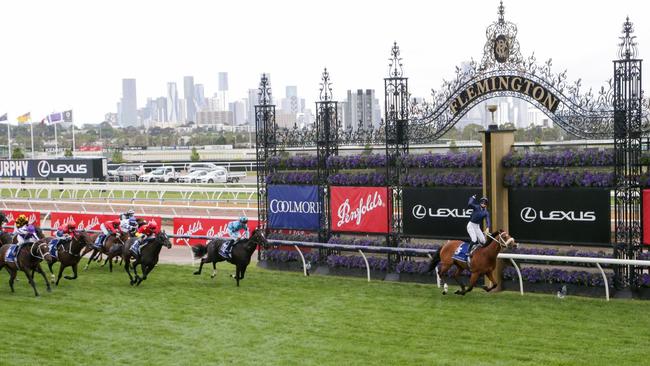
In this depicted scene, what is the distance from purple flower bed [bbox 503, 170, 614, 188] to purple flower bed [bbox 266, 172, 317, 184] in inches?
155

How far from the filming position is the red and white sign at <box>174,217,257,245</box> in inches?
779

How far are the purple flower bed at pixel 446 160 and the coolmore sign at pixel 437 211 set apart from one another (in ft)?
1.27

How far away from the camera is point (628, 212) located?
13367 millimetres

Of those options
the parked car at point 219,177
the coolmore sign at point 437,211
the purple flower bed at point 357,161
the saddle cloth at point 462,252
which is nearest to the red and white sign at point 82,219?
the purple flower bed at point 357,161

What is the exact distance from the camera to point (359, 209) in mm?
15406

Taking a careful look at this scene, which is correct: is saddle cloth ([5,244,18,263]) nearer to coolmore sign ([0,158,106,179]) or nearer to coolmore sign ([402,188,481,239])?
coolmore sign ([402,188,481,239])

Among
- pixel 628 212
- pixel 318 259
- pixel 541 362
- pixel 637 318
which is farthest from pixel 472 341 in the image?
pixel 318 259

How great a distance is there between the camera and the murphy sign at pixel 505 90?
13.2 meters

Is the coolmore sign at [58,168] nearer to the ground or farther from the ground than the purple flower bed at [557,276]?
farther from the ground

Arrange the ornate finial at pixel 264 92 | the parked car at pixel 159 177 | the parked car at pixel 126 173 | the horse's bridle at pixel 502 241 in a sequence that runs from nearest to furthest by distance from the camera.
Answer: the horse's bridle at pixel 502 241, the ornate finial at pixel 264 92, the parked car at pixel 159 177, the parked car at pixel 126 173

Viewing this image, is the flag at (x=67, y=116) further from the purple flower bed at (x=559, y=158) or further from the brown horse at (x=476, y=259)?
the purple flower bed at (x=559, y=158)

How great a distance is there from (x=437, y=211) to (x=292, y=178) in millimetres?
3155

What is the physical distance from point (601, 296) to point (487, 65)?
3.81m

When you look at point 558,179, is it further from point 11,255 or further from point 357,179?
point 11,255
